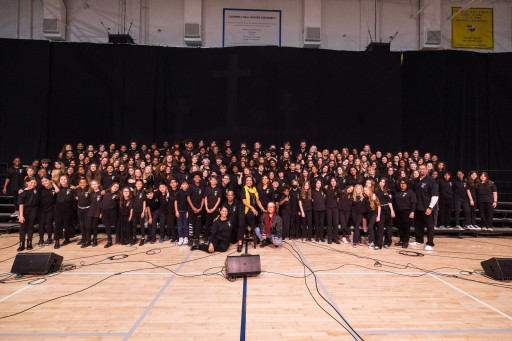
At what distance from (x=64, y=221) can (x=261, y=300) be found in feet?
19.3

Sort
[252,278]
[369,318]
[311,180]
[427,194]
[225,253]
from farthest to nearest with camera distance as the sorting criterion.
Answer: [311,180], [427,194], [225,253], [252,278], [369,318]

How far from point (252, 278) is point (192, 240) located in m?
2.59

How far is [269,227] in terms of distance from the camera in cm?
682

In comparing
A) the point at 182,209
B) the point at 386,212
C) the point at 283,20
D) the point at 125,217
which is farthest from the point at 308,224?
the point at 283,20

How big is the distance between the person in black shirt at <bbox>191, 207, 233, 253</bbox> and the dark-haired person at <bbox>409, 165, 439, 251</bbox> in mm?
4857

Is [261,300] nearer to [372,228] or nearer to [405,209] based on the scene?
[372,228]

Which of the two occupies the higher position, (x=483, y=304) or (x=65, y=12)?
(x=65, y=12)

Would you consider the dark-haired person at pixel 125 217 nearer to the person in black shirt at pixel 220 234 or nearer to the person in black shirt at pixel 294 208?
the person in black shirt at pixel 220 234

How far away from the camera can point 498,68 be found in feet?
36.1

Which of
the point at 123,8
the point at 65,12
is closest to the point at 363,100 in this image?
the point at 123,8

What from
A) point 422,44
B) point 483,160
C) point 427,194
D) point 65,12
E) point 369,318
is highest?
point 65,12

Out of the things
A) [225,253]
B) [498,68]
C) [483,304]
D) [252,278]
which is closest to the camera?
[483,304]

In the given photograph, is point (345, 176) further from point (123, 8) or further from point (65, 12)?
point (65, 12)

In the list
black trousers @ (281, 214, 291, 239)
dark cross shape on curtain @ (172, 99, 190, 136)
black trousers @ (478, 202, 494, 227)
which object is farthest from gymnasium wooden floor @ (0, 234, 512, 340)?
dark cross shape on curtain @ (172, 99, 190, 136)
